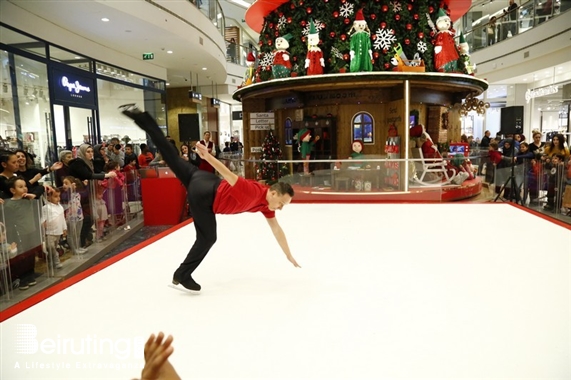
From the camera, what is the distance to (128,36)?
9969mm

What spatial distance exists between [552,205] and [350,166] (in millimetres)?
3240

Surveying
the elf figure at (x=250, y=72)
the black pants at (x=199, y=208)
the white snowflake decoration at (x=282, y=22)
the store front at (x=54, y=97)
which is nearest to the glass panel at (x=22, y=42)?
the store front at (x=54, y=97)

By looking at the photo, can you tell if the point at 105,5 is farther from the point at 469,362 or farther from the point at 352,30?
the point at 469,362

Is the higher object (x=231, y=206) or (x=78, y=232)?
(x=231, y=206)

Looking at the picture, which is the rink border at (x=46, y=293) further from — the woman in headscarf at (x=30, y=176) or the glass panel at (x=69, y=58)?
the glass panel at (x=69, y=58)

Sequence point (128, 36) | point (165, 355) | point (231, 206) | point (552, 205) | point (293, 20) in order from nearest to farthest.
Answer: point (165, 355) < point (231, 206) < point (552, 205) < point (293, 20) < point (128, 36)

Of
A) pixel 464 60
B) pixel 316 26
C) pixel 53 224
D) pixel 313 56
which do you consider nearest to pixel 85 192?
pixel 53 224

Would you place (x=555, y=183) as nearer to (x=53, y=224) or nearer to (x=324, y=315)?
(x=324, y=315)

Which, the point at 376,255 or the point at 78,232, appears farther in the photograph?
the point at 78,232

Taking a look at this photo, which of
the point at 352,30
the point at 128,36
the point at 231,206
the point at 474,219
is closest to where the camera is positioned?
the point at 231,206

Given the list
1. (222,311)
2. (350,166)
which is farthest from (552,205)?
(222,311)

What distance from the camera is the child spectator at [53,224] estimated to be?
13.7 ft

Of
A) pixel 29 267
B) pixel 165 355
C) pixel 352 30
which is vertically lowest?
pixel 29 267

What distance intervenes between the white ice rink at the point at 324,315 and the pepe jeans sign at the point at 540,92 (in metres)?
12.7
